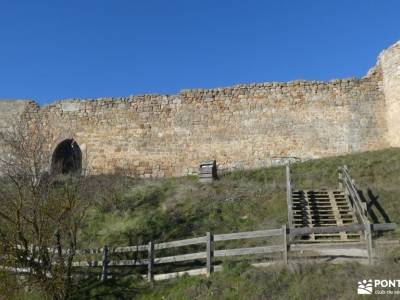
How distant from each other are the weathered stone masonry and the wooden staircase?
574 centimetres

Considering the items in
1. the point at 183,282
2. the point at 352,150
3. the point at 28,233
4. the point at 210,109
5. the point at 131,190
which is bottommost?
the point at 183,282

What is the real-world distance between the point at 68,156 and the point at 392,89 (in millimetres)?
15609

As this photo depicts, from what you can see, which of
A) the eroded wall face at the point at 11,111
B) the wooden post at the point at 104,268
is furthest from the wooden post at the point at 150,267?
the eroded wall face at the point at 11,111

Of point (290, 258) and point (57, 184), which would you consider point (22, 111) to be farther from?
point (290, 258)

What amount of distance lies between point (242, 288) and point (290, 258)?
1.51 meters

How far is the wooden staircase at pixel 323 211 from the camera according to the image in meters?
14.1

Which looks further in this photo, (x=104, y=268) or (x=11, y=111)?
(x=11, y=111)

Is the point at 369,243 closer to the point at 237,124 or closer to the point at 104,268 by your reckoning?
the point at 104,268

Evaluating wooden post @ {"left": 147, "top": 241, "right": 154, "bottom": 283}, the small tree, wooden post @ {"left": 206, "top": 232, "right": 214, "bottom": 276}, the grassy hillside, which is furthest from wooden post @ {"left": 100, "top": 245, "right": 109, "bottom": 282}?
wooden post @ {"left": 206, "top": 232, "right": 214, "bottom": 276}

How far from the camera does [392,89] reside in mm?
22234

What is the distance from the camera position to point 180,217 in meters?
16.9

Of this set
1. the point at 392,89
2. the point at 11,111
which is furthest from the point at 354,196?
the point at 11,111

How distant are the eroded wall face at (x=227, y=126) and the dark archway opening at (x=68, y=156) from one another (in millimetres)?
405

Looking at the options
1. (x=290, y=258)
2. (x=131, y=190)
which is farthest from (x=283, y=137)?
(x=290, y=258)
